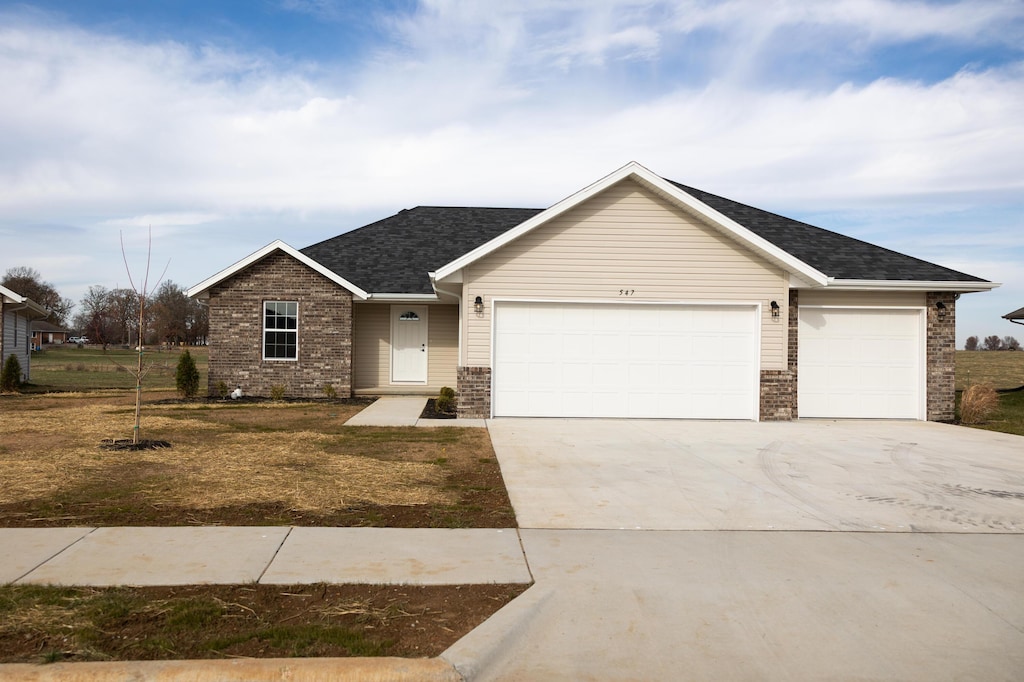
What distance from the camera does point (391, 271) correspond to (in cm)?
2041

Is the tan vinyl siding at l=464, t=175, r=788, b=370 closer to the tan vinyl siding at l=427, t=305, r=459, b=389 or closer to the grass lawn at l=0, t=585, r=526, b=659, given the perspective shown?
the tan vinyl siding at l=427, t=305, r=459, b=389

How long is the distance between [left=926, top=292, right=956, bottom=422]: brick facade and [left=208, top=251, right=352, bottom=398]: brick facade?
13657mm

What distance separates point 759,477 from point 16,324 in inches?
969

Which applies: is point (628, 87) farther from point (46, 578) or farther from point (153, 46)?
point (46, 578)

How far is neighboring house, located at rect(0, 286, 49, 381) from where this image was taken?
21.4 meters

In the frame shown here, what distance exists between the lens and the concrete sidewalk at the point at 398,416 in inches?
525

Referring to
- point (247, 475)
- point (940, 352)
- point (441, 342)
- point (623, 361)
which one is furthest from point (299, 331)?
point (940, 352)

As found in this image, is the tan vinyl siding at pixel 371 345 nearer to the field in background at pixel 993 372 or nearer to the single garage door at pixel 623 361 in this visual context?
the single garage door at pixel 623 361

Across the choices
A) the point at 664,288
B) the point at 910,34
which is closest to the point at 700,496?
the point at 664,288

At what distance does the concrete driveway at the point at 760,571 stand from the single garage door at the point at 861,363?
534 centimetres

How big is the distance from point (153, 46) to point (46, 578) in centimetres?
1403

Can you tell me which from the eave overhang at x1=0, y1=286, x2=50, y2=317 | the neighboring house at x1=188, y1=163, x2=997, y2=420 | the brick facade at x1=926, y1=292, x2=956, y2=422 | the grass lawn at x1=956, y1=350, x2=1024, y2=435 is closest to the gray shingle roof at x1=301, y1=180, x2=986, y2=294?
the neighboring house at x1=188, y1=163, x2=997, y2=420

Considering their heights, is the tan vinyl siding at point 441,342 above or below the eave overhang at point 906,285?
below

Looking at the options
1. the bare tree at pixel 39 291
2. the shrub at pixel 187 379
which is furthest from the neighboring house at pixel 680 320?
the bare tree at pixel 39 291
